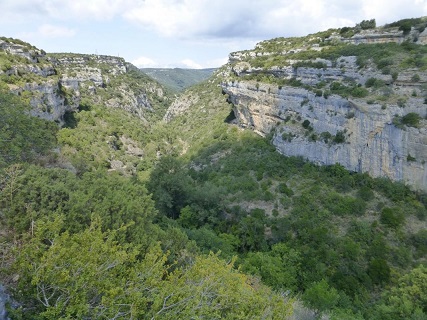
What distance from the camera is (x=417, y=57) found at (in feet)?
97.7

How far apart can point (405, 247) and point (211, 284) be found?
61.4ft


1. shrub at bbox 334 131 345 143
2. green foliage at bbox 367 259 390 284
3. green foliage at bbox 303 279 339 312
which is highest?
shrub at bbox 334 131 345 143

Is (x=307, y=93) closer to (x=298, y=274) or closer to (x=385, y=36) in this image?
(x=385, y=36)

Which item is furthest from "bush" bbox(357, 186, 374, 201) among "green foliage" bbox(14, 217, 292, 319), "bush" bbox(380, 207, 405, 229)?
"green foliage" bbox(14, 217, 292, 319)

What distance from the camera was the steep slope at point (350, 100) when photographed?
2577cm

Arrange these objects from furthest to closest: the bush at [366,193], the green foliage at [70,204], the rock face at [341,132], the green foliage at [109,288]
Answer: the bush at [366,193], the rock face at [341,132], the green foliage at [70,204], the green foliage at [109,288]

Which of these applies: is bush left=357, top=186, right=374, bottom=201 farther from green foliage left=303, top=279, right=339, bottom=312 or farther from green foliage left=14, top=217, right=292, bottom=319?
green foliage left=14, top=217, right=292, bottom=319

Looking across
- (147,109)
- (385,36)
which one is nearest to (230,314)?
(385,36)

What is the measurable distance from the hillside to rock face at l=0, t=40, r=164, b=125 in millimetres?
350

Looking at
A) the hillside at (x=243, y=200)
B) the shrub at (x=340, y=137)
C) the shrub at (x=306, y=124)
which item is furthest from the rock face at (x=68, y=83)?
the shrub at (x=340, y=137)

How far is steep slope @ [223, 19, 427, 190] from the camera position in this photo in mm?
25766

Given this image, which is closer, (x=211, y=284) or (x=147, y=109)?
(x=211, y=284)

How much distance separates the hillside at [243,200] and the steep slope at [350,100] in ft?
0.57

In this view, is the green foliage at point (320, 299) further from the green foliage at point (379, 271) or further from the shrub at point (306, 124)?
the shrub at point (306, 124)
